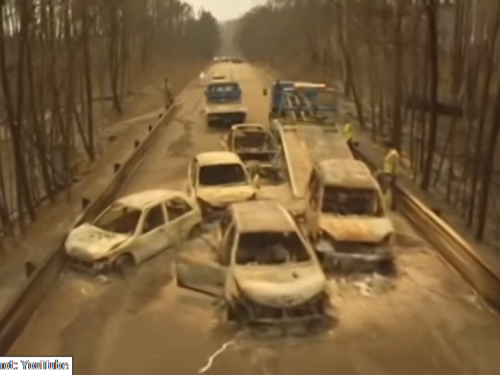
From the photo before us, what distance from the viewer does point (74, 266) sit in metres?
15.5

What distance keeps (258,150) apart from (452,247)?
974 centimetres

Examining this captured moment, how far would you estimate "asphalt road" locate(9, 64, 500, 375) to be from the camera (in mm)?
11344

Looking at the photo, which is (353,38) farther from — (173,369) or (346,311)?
(173,369)

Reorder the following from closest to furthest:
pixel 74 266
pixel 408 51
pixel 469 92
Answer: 1. pixel 74 266
2. pixel 469 92
3. pixel 408 51

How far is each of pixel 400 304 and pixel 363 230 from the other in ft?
7.11

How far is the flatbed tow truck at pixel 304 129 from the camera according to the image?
76.7 feet

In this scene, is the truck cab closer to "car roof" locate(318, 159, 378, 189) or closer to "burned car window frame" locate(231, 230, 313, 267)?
"car roof" locate(318, 159, 378, 189)

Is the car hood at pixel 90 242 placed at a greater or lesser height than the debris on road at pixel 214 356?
greater

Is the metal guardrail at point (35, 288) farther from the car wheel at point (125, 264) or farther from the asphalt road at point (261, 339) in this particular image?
the car wheel at point (125, 264)

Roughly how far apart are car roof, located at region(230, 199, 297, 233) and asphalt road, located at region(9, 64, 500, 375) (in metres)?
1.48

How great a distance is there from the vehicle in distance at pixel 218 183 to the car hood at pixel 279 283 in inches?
230

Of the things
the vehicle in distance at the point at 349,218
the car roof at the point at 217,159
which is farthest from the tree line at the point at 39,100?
the vehicle in distance at the point at 349,218

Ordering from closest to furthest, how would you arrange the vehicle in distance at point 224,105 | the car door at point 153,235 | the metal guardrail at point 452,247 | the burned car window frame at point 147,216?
the metal guardrail at point 452,247 → the car door at point 153,235 → the burned car window frame at point 147,216 → the vehicle in distance at point 224,105

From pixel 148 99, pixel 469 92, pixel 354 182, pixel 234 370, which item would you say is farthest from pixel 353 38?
pixel 234 370
